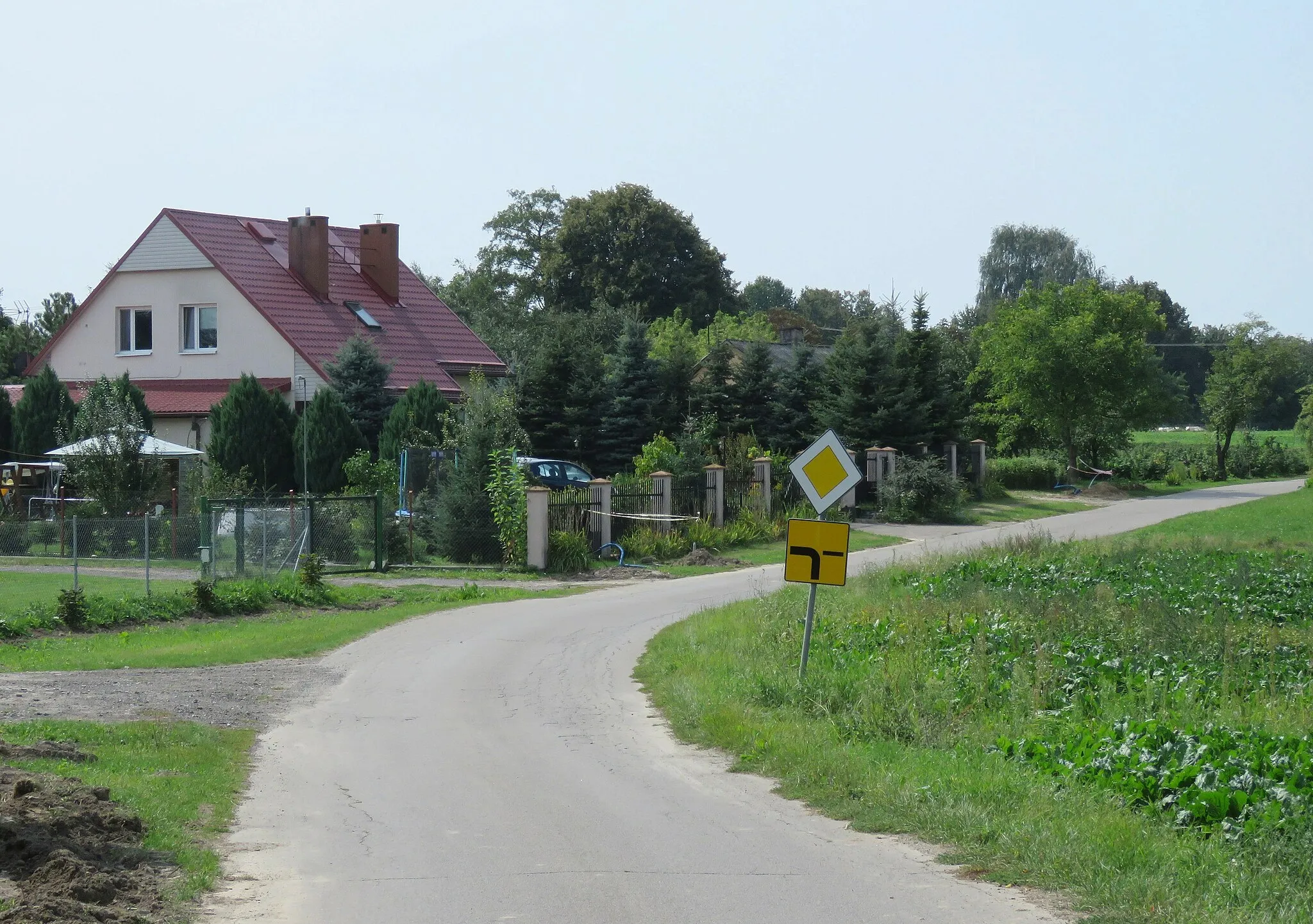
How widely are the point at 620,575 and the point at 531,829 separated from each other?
61.0ft

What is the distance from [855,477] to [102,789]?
26.6 feet

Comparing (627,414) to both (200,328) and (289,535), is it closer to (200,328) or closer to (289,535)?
(200,328)

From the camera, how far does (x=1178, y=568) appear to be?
19.6 meters

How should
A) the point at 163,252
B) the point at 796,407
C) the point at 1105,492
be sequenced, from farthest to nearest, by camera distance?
the point at 1105,492 < the point at 796,407 < the point at 163,252

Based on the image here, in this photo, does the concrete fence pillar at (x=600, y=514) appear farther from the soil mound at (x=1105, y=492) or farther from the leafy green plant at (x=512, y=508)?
the soil mound at (x=1105, y=492)

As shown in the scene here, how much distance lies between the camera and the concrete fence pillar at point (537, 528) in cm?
2659

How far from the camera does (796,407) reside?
44531 millimetres

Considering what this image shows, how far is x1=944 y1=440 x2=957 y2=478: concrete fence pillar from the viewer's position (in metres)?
43.5

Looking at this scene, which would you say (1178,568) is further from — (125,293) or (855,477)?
(125,293)

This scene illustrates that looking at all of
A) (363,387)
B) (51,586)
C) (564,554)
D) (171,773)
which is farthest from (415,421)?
(171,773)

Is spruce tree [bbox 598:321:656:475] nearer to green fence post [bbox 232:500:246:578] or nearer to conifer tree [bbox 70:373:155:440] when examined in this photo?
conifer tree [bbox 70:373:155:440]

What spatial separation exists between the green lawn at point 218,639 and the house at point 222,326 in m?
19.2

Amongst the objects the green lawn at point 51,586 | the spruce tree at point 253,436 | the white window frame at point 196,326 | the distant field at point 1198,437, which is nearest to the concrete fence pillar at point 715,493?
the spruce tree at point 253,436

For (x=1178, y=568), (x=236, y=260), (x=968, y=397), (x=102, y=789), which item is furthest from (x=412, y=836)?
(x=968, y=397)
